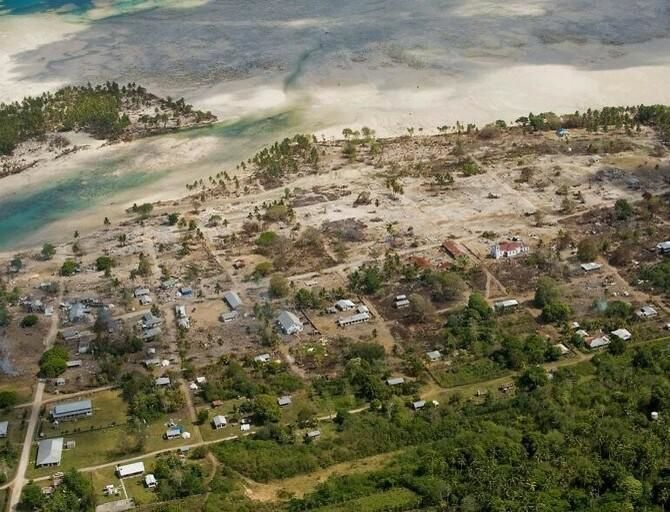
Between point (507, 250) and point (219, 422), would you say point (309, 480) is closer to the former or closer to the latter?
point (219, 422)

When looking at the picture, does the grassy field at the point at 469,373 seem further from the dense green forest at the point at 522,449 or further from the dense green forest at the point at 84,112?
the dense green forest at the point at 84,112

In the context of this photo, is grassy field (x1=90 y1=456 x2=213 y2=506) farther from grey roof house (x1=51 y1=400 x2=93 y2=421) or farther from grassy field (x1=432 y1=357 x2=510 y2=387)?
grassy field (x1=432 y1=357 x2=510 y2=387)

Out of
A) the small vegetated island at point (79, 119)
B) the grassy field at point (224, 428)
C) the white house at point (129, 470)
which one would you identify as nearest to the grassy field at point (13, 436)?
the white house at point (129, 470)

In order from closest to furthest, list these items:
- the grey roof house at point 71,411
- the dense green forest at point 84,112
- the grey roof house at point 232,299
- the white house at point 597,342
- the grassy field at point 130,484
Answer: the grassy field at point 130,484 → the grey roof house at point 71,411 → the white house at point 597,342 → the grey roof house at point 232,299 → the dense green forest at point 84,112

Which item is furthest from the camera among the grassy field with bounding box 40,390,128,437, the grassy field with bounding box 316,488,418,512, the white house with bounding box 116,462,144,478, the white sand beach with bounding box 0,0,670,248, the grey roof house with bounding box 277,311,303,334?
the white sand beach with bounding box 0,0,670,248

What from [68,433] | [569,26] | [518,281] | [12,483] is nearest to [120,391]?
[68,433]

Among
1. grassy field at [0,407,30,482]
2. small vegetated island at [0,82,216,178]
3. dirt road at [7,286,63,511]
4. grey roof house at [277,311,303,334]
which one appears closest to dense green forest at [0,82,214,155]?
small vegetated island at [0,82,216,178]

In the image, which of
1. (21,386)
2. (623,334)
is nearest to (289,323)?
(21,386)
